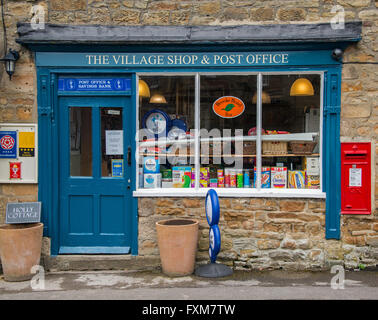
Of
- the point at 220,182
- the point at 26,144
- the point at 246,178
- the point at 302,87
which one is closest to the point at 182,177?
the point at 220,182

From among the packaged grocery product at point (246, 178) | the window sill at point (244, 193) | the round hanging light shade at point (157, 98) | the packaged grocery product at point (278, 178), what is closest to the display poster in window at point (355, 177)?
the window sill at point (244, 193)

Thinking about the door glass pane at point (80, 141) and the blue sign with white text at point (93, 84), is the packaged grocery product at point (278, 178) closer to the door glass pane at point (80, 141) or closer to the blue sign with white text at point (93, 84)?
the blue sign with white text at point (93, 84)

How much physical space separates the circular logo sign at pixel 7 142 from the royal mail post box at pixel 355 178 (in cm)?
467

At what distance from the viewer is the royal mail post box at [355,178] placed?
21.4ft

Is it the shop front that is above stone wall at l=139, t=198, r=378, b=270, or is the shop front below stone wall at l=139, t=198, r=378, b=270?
above

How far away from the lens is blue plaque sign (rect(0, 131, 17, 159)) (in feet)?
22.1

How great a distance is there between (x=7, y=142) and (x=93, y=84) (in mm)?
1477

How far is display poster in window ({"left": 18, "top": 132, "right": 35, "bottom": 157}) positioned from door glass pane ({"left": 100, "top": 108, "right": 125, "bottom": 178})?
3.24ft

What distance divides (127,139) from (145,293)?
226 cm

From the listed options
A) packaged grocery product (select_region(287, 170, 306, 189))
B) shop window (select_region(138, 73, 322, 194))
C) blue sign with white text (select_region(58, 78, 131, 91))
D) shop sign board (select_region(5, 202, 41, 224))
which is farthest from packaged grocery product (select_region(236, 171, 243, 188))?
shop sign board (select_region(5, 202, 41, 224))

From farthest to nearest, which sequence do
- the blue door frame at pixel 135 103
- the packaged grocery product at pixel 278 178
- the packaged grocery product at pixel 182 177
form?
1. the packaged grocery product at pixel 182 177
2. the packaged grocery product at pixel 278 178
3. the blue door frame at pixel 135 103

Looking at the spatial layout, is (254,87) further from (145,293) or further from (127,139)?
(145,293)

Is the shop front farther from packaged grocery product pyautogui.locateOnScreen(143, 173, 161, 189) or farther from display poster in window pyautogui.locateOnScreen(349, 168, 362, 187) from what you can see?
display poster in window pyautogui.locateOnScreen(349, 168, 362, 187)

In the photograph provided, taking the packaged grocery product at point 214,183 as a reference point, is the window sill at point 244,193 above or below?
below
